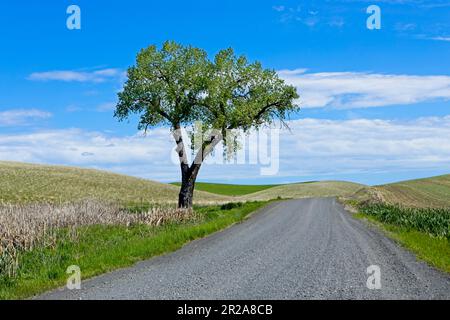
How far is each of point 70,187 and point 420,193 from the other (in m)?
50.0

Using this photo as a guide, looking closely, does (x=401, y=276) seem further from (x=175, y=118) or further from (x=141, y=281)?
(x=175, y=118)

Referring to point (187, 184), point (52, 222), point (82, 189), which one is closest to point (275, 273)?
point (52, 222)

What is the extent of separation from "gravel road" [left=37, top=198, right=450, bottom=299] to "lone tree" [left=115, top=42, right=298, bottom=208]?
74.4 feet

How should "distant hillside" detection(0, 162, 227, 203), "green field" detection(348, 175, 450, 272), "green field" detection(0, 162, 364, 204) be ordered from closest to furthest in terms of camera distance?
1. "green field" detection(348, 175, 450, 272)
2. "green field" detection(0, 162, 364, 204)
3. "distant hillside" detection(0, 162, 227, 203)

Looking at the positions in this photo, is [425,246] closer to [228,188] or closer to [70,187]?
[70,187]

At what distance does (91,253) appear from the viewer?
18469 millimetres

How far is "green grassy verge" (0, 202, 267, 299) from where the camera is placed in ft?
Answer: 44.4

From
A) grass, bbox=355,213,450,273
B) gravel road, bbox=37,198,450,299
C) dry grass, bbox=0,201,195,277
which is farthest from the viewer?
dry grass, bbox=0,201,195,277

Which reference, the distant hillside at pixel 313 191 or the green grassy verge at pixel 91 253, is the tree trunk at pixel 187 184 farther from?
the distant hillside at pixel 313 191

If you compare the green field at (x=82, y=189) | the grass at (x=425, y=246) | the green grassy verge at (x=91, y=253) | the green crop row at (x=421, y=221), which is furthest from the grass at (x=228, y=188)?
the grass at (x=425, y=246)

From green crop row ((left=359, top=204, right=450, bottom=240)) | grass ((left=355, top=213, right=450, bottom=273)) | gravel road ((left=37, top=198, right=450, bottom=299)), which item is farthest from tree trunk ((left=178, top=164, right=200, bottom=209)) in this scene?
gravel road ((left=37, top=198, right=450, bottom=299))

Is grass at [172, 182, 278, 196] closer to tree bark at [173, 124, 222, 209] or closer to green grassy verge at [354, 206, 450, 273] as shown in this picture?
tree bark at [173, 124, 222, 209]
